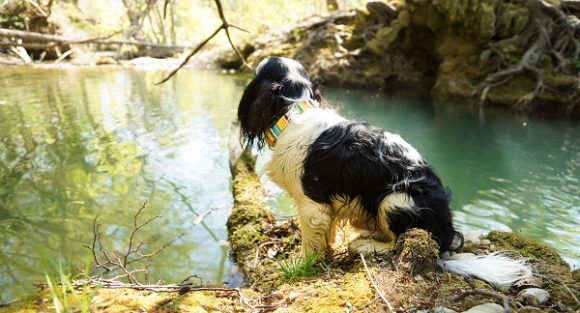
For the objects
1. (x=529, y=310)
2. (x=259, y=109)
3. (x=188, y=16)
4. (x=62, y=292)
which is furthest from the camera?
(x=188, y=16)

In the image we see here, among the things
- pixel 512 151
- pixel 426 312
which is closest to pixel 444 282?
pixel 426 312

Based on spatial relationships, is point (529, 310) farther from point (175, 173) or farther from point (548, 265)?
point (175, 173)

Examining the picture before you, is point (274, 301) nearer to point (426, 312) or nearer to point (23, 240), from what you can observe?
point (426, 312)

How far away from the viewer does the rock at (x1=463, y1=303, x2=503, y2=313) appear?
5.66 feet

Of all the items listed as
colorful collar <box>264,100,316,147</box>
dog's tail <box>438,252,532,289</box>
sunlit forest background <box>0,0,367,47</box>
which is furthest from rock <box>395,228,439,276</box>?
sunlit forest background <box>0,0,367,47</box>

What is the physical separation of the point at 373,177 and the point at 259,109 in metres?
1.04

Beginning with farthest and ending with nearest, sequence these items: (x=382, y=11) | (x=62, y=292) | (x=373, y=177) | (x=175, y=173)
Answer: (x=382, y=11), (x=175, y=173), (x=373, y=177), (x=62, y=292)

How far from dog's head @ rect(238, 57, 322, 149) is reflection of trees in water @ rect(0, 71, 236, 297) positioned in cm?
132

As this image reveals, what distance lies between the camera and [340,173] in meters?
2.92

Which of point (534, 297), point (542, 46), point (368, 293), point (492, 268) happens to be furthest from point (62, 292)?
point (542, 46)

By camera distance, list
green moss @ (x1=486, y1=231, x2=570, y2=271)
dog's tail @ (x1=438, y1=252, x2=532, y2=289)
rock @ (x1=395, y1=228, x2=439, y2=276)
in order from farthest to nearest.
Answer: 1. green moss @ (x1=486, y1=231, x2=570, y2=271)
2. dog's tail @ (x1=438, y1=252, x2=532, y2=289)
3. rock @ (x1=395, y1=228, x2=439, y2=276)

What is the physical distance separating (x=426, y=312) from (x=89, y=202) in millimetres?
4217

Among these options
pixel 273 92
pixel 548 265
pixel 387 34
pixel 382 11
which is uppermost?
pixel 382 11

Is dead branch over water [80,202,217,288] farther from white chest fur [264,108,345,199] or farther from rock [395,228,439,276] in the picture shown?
rock [395,228,439,276]
